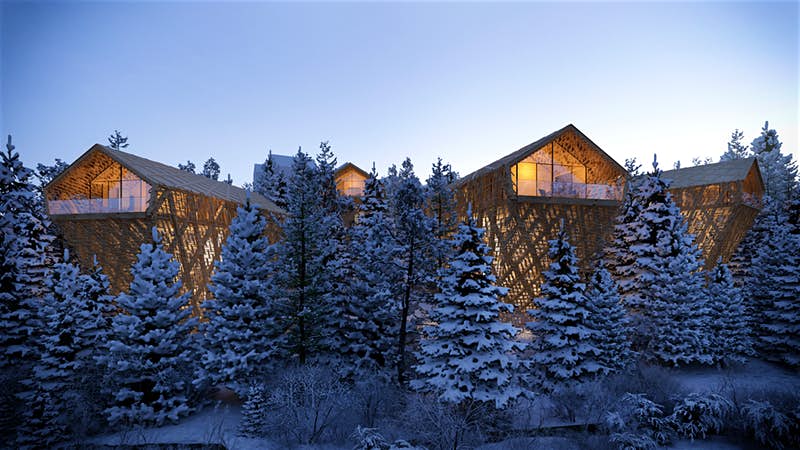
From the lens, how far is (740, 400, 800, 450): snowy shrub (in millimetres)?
13953

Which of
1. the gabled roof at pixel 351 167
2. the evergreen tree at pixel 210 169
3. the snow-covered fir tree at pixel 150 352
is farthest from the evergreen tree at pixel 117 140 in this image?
the snow-covered fir tree at pixel 150 352

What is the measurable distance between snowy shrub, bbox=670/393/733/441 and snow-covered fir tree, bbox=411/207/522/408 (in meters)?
5.63

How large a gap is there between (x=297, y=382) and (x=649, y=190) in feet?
64.6

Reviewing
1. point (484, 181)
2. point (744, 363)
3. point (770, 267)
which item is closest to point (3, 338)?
point (484, 181)

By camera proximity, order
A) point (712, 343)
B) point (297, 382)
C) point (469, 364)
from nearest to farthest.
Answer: point (469, 364) → point (297, 382) → point (712, 343)

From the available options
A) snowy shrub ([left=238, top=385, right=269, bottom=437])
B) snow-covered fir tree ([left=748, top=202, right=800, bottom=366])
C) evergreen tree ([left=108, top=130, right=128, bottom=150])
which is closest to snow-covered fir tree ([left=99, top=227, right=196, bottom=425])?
snowy shrub ([left=238, top=385, right=269, bottom=437])

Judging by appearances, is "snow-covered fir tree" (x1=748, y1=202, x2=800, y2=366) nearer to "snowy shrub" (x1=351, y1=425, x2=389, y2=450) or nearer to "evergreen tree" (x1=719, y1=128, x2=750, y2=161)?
"snowy shrub" (x1=351, y1=425, x2=389, y2=450)

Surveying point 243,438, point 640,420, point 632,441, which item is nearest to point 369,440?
point 243,438

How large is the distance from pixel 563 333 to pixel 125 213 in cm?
2125

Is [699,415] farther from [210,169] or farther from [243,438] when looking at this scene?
[210,169]

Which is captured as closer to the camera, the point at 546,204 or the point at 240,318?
the point at 240,318

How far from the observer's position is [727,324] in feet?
72.6

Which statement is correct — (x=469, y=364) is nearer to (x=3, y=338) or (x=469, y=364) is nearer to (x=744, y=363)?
(x=744, y=363)

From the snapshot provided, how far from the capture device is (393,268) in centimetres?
1842
